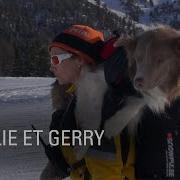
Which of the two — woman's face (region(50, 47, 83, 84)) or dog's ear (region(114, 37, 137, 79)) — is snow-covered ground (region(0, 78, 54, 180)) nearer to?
woman's face (region(50, 47, 83, 84))

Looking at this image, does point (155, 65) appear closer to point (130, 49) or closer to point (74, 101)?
point (130, 49)

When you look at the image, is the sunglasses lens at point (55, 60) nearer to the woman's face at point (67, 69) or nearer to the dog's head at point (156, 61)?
the woman's face at point (67, 69)

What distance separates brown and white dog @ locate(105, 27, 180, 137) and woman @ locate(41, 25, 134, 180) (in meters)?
0.21

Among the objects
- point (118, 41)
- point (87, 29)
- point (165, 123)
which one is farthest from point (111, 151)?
point (87, 29)

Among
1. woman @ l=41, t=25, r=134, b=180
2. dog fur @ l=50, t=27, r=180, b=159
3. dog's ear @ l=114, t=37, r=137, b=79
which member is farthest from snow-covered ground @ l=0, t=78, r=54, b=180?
dog's ear @ l=114, t=37, r=137, b=79

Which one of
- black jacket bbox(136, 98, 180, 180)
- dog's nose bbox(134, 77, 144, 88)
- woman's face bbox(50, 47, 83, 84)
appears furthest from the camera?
woman's face bbox(50, 47, 83, 84)

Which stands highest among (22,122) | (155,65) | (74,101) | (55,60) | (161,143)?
(155,65)

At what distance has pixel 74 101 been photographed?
2236 mm

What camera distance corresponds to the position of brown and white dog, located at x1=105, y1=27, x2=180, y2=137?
197 centimetres

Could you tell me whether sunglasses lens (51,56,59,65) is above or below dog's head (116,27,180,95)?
below

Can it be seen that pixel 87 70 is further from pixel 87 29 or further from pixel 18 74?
pixel 18 74

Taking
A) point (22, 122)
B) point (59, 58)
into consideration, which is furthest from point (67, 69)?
point (22, 122)

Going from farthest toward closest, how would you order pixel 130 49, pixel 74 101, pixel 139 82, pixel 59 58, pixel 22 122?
pixel 22 122 < pixel 59 58 < pixel 74 101 < pixel 130 49 < pixel 139 82

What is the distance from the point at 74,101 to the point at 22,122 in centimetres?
968
